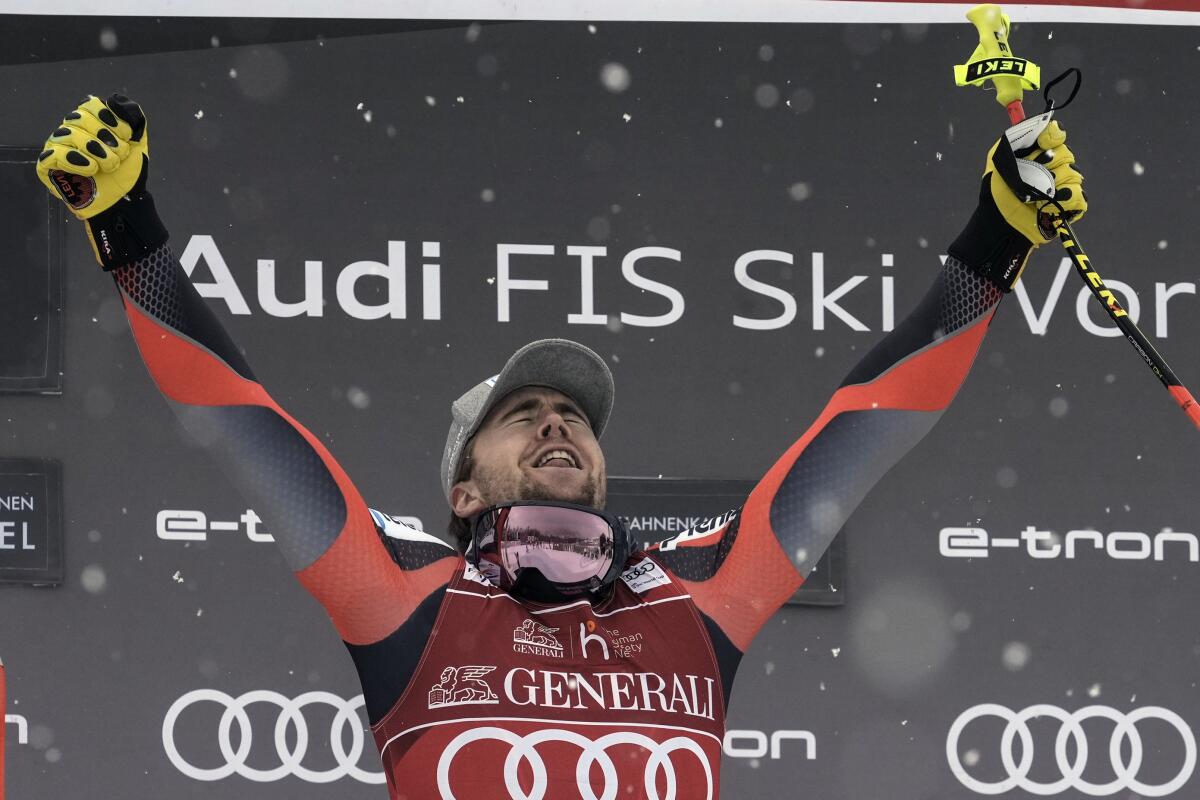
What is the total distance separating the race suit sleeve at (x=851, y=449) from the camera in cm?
205

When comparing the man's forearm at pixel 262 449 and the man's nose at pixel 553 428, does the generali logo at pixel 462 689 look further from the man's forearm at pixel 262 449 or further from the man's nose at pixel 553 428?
the man's nose at pixel 553 428

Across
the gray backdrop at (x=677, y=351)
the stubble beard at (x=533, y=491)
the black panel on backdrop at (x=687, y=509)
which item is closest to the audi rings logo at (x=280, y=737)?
the gray backdrop at (x=677, y=351)

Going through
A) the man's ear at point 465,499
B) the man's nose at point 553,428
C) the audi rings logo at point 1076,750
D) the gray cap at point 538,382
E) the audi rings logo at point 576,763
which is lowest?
the audi rings logo at point 1076,750

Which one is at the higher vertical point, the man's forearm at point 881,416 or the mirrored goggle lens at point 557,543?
the man's forearm at point 881,416

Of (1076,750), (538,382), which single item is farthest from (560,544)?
(1076,750)

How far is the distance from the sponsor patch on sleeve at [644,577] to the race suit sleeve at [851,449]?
0.05 m

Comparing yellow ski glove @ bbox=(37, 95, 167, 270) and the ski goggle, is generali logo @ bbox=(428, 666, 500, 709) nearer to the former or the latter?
the ski goggle

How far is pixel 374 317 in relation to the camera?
340 cm

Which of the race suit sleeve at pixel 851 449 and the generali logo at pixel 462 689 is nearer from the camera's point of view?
the generali logo at pixel 462 689

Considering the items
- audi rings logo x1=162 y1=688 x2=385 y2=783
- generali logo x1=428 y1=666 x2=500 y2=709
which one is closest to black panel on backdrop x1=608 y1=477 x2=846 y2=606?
audi rings logo x1=162 y1=688 x2=385 y2=783

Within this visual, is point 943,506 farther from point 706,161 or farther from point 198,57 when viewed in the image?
point 198,57

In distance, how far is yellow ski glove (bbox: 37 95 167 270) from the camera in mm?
1666

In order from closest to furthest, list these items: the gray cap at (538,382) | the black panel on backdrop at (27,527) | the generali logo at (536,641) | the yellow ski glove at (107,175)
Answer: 1. the yellow ski glove at (107,175)
2. the generali logo at (536,641)
3. the gray cap at (538,382)
4. the black panel on backdrop at (27,527)

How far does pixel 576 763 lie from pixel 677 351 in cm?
172
